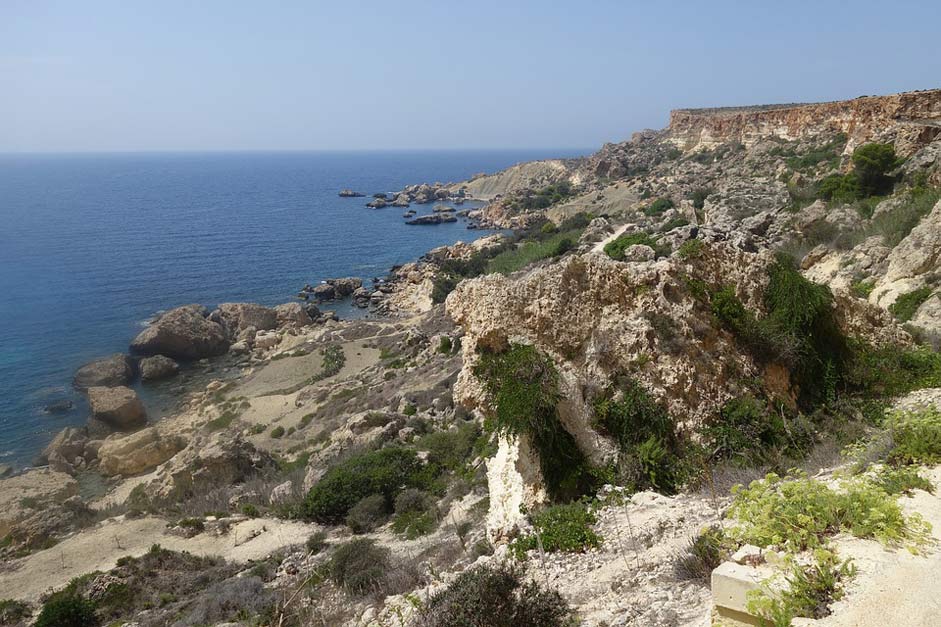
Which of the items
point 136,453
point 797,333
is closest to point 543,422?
point 797,333

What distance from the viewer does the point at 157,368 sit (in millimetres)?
37406

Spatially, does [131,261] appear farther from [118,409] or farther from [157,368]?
[118,409]

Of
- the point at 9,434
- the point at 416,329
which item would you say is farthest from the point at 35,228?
the point at 416,329

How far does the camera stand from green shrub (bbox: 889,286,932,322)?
52.9ft

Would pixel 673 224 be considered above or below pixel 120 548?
above

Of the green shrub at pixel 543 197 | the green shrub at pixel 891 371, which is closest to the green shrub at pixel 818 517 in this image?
the green shrub at pixel 891 371

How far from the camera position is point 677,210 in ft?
155

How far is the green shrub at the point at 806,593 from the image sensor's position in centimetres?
421

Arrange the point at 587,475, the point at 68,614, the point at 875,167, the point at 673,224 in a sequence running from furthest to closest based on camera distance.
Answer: the point at 673,224 < the point at 875,167 < the point at 68,614 < the point at 587,475

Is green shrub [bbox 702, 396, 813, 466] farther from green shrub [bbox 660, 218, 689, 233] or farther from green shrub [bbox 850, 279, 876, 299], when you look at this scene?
green shrub [bbox 660, 218, 689, 233]

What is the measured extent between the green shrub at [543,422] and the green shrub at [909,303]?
42.2 ft

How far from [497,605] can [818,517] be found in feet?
12.3

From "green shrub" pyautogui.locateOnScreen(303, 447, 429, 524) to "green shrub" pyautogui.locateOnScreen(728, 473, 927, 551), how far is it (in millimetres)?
11475

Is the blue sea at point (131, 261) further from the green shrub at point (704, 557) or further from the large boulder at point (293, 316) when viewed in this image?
the green shrub at point (704, 557)
